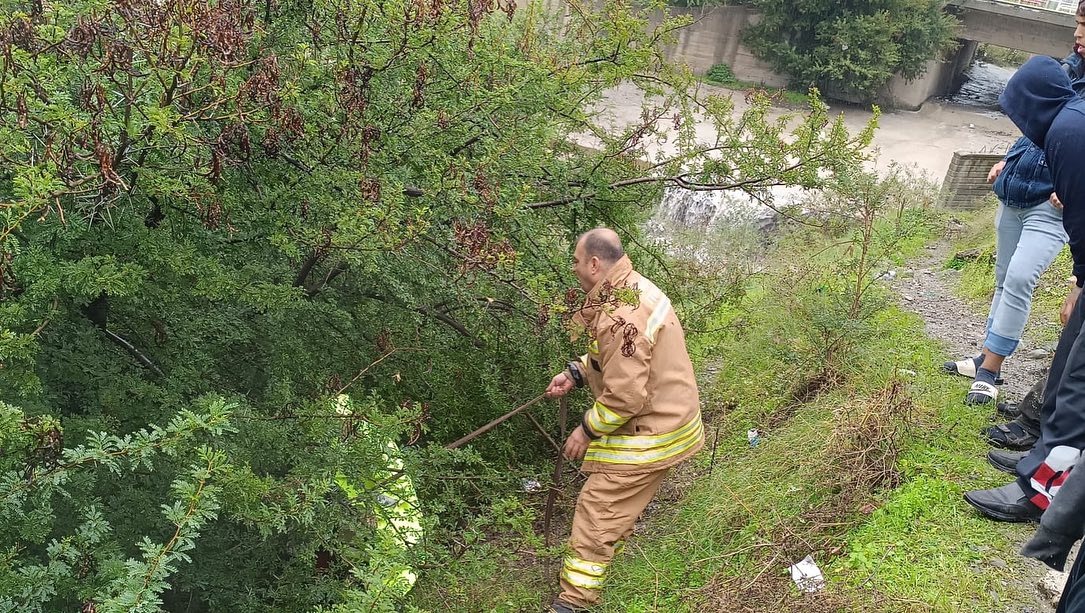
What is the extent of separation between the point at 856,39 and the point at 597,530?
2461cm

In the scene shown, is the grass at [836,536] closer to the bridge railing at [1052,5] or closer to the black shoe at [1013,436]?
the black shoe at [1013,436]

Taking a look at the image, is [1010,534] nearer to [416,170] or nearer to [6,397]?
[416,170]

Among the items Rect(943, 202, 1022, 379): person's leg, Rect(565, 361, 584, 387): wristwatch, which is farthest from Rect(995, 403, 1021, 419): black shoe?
Rect(565, 361, 584, 387): wristwatch

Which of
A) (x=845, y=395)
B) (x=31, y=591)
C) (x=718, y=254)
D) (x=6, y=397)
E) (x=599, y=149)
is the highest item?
(x=599, y=149)

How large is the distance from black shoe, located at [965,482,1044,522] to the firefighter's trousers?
141cm

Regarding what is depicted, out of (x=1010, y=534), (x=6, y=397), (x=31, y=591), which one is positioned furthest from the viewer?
(x=1010, y=534)

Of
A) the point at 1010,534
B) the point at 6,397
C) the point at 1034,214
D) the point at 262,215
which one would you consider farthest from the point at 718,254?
the point at 6,397

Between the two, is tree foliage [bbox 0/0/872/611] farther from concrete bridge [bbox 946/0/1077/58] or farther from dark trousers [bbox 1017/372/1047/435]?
concrete bridge [bbox 946/0/1077/58]

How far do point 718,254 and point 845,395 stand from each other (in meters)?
4.10

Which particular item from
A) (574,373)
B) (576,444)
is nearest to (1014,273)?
(574,373)

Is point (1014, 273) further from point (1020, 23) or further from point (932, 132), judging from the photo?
point (1020, 23)

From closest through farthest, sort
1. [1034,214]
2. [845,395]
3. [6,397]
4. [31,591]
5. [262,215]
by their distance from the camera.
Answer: [31,591] → [6,397] → [262,215] → [1034,214] → [845,395]

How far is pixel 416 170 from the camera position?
3.58 metres

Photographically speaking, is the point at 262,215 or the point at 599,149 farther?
the point at 599,149
